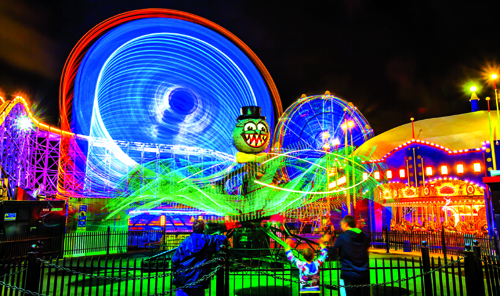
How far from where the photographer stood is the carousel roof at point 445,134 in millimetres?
28812

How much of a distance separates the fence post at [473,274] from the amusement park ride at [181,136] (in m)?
10.3

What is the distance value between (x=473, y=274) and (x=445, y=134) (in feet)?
92.3

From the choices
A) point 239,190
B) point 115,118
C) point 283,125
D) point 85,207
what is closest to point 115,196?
point 85,207

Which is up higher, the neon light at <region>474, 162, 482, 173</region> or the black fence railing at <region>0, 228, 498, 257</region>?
the neon light at <region>474, 162, 482, 173</region>

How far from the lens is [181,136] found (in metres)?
35.8

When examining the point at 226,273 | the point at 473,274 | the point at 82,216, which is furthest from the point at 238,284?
the point at 82,216

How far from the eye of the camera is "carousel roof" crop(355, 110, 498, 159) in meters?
28.8

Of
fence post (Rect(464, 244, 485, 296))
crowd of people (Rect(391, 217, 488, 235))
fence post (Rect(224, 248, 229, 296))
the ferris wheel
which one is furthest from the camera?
the ferris wheel

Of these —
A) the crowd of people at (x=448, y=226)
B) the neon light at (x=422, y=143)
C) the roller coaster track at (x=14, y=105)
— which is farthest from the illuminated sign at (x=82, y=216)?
the neon light at (x=422, y=143)

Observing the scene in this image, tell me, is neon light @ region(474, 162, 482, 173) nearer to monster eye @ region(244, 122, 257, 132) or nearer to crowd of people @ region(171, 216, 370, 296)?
monster eye @ region(244, 122, 257, 132)

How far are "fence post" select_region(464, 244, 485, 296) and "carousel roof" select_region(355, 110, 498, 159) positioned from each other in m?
24.1

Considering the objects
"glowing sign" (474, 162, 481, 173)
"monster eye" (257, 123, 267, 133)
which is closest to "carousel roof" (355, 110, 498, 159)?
"glowing sign" (474, 162, 481, 173)

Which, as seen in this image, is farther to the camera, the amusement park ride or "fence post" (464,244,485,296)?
the amusement park ride

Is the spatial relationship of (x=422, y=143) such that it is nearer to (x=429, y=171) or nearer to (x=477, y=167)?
(x=429, y=171)
